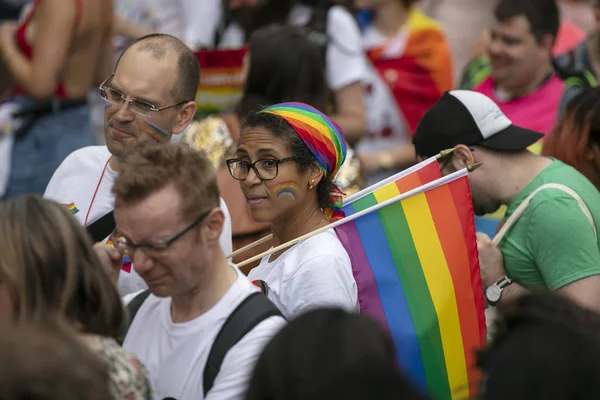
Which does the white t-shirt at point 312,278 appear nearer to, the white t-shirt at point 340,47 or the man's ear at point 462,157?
the man's ear at point 462,157

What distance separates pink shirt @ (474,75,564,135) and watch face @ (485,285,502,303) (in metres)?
1.99

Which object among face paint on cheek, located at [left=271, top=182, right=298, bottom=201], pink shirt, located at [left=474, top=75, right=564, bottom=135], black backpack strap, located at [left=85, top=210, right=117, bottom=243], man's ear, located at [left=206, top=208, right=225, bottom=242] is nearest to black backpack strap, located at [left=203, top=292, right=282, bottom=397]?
man's ear, located at [left=206, top=208, right=225, bottom=242]

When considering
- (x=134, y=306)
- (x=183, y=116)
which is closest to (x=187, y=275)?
(x=134, y=306)

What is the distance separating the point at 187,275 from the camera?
3.14 metres

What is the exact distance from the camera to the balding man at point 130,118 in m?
4.11

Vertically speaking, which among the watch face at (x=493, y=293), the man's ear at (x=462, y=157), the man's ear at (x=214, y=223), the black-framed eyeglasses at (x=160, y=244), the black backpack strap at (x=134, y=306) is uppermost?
the black-framed eyeglasses at (x=160, y=244)

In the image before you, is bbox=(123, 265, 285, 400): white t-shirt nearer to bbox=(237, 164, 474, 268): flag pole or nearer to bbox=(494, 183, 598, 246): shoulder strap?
bbox=(237, 164, 474, 268): flag pole

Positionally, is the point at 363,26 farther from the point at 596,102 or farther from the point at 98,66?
the point at 596,102

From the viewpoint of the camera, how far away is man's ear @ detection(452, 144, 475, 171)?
14.3 ft

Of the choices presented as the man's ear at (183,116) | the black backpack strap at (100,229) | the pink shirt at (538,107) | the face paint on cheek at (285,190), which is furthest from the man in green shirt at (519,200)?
the pink shirt at (538,107)

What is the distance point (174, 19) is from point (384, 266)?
4.34m

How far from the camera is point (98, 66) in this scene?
617 cm

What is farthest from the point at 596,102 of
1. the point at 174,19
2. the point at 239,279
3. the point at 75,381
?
the point at 174,19

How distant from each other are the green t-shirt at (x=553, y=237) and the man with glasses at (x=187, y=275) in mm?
1424
